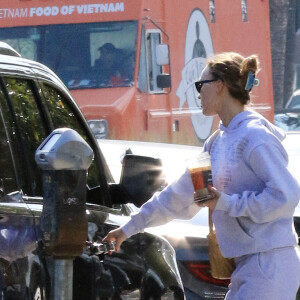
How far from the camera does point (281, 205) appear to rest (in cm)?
448

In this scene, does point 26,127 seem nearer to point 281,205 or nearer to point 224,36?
point 281,205

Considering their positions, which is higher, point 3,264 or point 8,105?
point 8,105

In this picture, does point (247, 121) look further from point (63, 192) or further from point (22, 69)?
point (63, 192)

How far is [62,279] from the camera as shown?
3.33 metres

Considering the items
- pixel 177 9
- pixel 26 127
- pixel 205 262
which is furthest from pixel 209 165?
pixel 177 9

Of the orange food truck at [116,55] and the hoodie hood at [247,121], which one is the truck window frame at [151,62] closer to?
the orange food truck at [116,55]

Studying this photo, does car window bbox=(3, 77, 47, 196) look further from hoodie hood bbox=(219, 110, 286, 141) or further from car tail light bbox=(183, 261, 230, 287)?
car tail light bbox=(183, 261, 230, 287)

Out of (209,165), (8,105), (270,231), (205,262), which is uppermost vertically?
(8,105)

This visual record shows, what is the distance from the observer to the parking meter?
3314mm

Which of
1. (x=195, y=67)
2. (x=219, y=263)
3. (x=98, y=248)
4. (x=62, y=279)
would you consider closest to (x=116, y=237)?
(x=98, y=248)

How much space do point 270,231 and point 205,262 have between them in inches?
62.9

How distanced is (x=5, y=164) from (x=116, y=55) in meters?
11.3

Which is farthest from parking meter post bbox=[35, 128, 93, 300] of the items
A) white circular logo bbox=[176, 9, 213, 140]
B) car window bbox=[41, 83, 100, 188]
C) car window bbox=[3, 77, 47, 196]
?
white circular logo bbox=[176, 9, 213, 140]

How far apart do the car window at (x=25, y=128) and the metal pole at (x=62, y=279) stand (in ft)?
1.44
